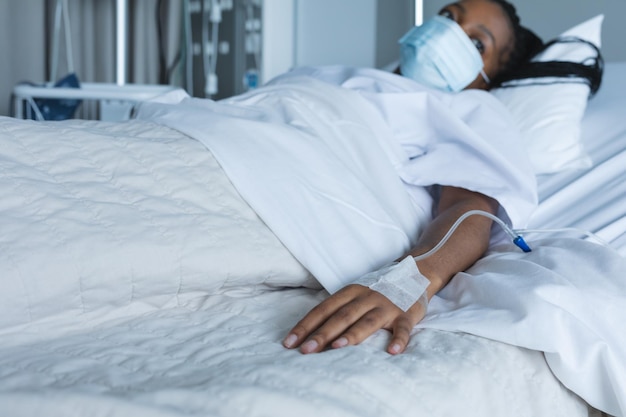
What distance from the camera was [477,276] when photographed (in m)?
1.09

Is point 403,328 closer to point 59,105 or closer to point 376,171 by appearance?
point 376,171

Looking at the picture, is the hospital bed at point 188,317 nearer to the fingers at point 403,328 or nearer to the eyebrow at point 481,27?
the fingers at point 403,328

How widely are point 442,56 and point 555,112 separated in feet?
1.03

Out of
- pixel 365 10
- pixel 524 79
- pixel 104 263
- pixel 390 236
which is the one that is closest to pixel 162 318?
pixel 104 263

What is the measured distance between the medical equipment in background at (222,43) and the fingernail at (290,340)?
268cm

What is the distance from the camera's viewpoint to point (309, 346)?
2.70 feet

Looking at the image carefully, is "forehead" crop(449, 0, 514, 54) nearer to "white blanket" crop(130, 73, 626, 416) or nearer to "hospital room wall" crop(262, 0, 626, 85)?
"white blanket" crop(130, 73, 626, 416)

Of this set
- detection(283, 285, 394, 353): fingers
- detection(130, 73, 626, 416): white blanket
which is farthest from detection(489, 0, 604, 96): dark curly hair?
detection(283, 285, 394, 353): fingers

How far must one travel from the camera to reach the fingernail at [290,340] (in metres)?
0.84

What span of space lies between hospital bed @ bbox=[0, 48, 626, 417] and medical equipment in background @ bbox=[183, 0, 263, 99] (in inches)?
94.5

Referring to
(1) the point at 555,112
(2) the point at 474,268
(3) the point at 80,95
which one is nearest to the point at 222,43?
(3) the point at 80,95

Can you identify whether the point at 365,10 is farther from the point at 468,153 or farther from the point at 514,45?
the point at 468,153

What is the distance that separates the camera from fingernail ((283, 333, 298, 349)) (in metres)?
0.84

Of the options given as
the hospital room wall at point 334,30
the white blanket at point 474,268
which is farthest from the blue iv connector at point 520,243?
the hospital room wall at point 334,30
